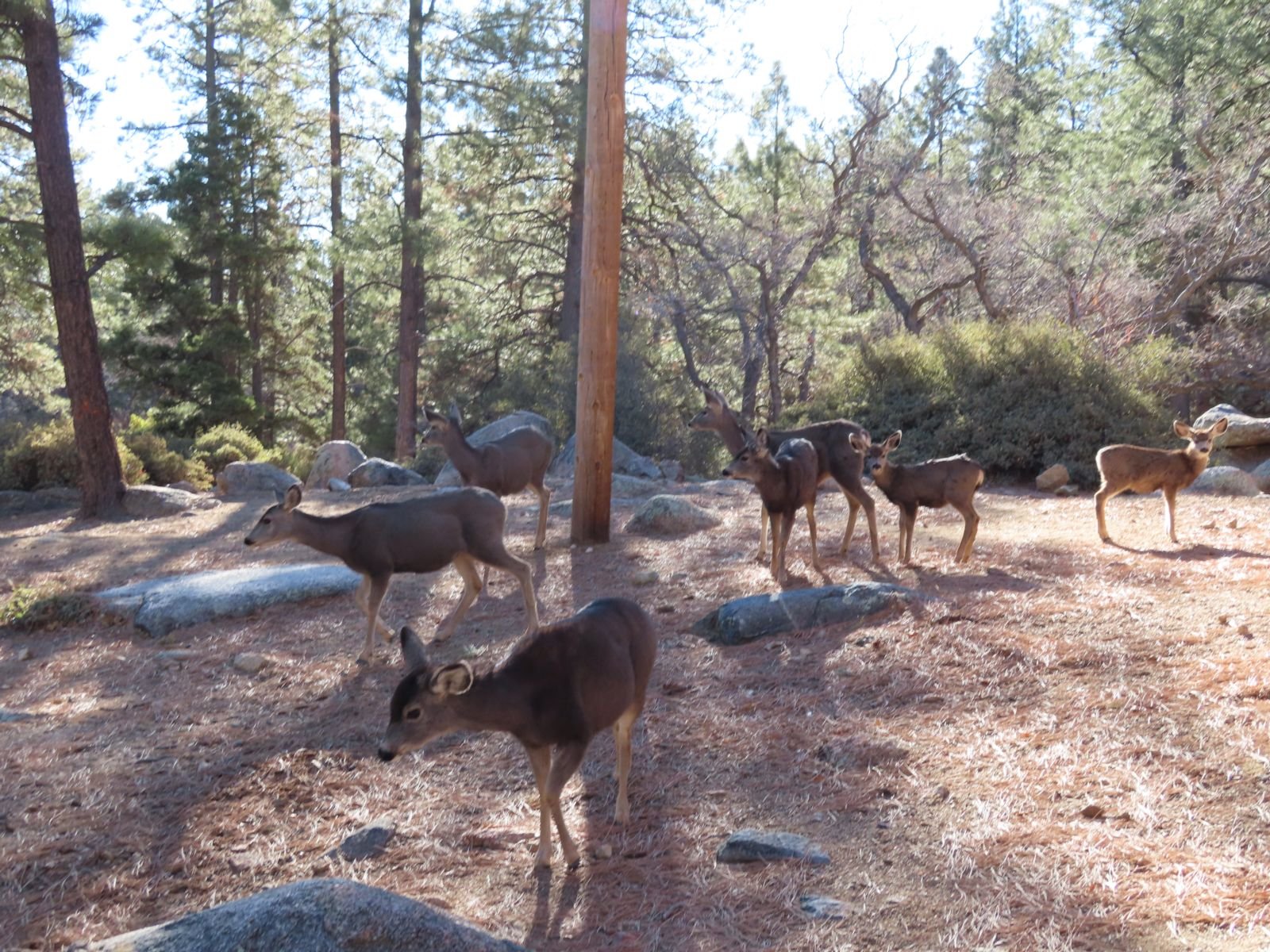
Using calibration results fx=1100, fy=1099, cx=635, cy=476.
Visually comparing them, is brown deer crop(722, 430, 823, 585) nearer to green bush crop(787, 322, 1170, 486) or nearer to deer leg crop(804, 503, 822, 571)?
deer leg crop(804, 503, 822, 571)

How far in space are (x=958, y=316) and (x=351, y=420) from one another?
1828cm

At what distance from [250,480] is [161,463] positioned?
8.45ft

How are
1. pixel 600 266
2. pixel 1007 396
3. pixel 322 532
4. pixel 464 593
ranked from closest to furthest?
pixel 322 532 → pixel 464 593 → pixel 600 266 → pixel 1007 396

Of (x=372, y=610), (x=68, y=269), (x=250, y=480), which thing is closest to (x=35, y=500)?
(x=250, y=480)

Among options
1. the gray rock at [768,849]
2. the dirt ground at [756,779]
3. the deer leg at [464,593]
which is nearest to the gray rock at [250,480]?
the dirt ground at [756,779]

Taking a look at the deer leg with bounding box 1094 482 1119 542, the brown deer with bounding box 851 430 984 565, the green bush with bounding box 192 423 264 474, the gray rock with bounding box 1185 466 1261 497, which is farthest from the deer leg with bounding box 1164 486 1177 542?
the green bush with bounding box 192 423 264 474

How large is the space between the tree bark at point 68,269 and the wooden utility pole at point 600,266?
27.7 ft

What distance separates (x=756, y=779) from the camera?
5672mm

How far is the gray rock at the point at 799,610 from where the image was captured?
26.5 ft

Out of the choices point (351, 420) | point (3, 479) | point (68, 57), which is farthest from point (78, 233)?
point (351, 420)

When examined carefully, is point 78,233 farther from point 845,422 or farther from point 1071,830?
point 1071,830

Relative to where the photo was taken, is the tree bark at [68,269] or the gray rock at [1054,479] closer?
the tree bark at [68,269]

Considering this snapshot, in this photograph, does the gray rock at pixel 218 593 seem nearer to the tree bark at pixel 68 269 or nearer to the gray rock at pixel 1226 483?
the tree bark at pixel 68 269

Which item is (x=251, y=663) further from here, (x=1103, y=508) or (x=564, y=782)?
(x=1103, y=508)
